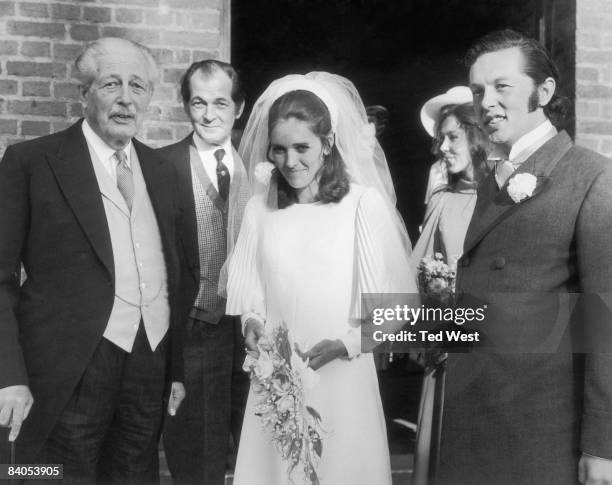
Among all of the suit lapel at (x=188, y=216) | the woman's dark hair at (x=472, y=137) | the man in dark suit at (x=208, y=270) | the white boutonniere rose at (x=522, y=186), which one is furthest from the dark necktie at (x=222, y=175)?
the white boutonniere rose at (x=522, y=186)

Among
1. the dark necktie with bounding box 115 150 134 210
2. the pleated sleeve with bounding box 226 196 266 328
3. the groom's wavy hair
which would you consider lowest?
the pleated sleeve with bounding box 226 196 266 328

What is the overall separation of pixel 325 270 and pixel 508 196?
0.74 metres

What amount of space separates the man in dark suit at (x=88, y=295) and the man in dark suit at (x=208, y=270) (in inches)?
16.6

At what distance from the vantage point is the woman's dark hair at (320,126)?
2980mm

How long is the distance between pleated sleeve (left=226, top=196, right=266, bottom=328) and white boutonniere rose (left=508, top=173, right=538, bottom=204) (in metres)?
1.02

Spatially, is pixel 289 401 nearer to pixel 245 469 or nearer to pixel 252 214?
pixel 245 469

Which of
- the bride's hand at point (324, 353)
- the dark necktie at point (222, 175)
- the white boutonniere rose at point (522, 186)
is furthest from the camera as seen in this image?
the dark necktie at point (222, 175)

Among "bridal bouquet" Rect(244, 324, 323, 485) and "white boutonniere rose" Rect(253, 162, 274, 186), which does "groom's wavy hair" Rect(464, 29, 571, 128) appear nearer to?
"white boutonniere rose" Rect(253, 162, 274, 186)

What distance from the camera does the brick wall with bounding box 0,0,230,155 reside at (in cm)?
368

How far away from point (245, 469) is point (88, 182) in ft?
3.78

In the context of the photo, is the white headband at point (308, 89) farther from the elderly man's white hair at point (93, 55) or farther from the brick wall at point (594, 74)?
the brick wall at point (594, 74)

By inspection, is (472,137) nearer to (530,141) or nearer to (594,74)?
(594,74)

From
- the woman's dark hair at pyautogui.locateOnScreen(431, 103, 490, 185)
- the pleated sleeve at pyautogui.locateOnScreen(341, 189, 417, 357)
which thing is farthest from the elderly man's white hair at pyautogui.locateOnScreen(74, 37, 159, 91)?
the woman's dark hair at pyautogui.locateOnScreen(431, 103, 490, 185)

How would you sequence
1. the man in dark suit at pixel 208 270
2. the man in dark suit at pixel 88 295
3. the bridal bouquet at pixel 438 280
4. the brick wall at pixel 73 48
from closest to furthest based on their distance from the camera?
the man in dark suit at pixel 88 295 → the bridal bouquet at pixel 438 280 → the man in dark suit at pixel 208 270 → the brick wall at pixel 73 48
